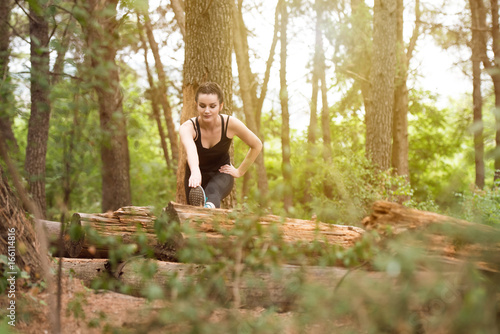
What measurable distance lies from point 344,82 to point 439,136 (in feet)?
13.3

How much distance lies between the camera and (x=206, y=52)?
735 cm

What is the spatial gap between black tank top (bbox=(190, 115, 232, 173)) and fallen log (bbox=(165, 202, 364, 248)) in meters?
1.45

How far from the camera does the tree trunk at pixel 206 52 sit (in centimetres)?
736

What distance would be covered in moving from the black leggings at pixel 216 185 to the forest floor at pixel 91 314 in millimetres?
1873

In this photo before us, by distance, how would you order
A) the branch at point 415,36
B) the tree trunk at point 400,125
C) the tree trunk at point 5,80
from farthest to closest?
1. the branch at point 415,36
2. the tree trunk at point 400,125
3. the tree trunk at point 5,80

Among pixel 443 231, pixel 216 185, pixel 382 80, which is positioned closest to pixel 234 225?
pixel 216 185

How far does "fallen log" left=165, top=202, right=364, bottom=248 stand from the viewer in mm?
4145

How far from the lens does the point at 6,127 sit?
10.1 meters

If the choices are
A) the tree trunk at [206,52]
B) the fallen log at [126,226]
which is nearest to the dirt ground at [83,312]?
the fallen log at [126,226]

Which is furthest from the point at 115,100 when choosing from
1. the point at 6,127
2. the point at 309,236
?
the point at 309,236

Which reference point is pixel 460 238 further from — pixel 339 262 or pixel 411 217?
pixel 339 262

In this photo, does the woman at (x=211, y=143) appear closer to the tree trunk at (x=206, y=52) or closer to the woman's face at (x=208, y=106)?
the woman's face at (x=208, y=106)

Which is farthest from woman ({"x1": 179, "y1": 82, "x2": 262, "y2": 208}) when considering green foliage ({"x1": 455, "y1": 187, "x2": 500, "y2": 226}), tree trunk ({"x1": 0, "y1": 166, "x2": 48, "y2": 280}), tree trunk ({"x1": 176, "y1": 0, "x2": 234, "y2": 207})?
green foliage ({"x1": 455, "y1": 187, "x2": 500, "y2": 226})

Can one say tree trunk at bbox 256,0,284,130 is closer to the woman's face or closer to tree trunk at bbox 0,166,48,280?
the woman's face
